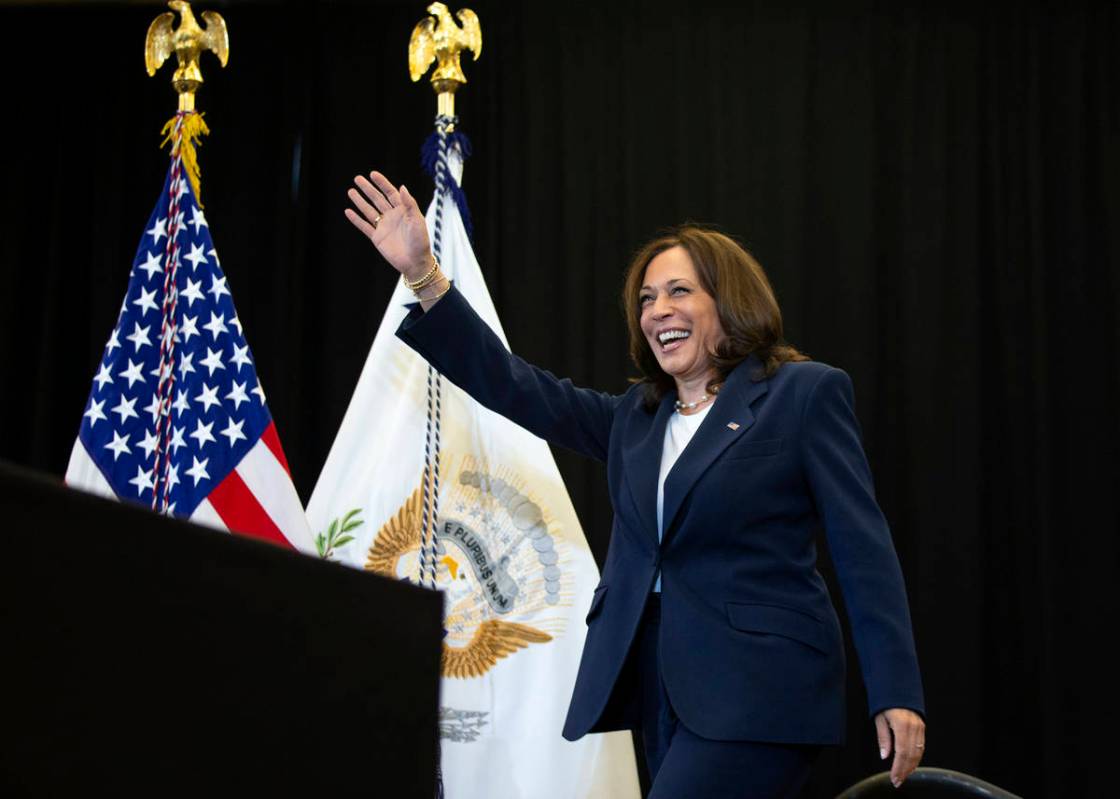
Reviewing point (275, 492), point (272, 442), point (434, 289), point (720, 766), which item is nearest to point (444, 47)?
point (434, 289)

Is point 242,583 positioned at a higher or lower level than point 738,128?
lower

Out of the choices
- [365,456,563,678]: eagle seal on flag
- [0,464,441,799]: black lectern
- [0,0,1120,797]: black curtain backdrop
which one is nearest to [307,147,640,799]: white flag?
[365,456,563,678]: eagle seal on flag

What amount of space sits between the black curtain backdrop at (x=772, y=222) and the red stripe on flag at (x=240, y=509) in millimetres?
1029

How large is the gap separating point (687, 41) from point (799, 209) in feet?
2.09

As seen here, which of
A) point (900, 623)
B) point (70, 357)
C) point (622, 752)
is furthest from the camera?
point (70, 357)

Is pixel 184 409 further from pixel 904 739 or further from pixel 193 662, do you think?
pixel 193 662

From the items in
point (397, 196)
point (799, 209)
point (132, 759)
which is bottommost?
point (132, 759)

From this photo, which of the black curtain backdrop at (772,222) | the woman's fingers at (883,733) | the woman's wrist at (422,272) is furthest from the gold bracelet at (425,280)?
the black curtain backdrop at (772,222)

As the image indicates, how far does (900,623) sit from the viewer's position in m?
2.02

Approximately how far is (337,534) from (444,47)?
3.99 feet

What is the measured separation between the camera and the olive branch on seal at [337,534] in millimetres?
2947

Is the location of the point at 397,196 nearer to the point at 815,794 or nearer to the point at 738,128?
the point at 738,128

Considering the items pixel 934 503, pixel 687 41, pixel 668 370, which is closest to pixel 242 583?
pixel 668 370

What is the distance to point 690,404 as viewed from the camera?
7.63 ft
